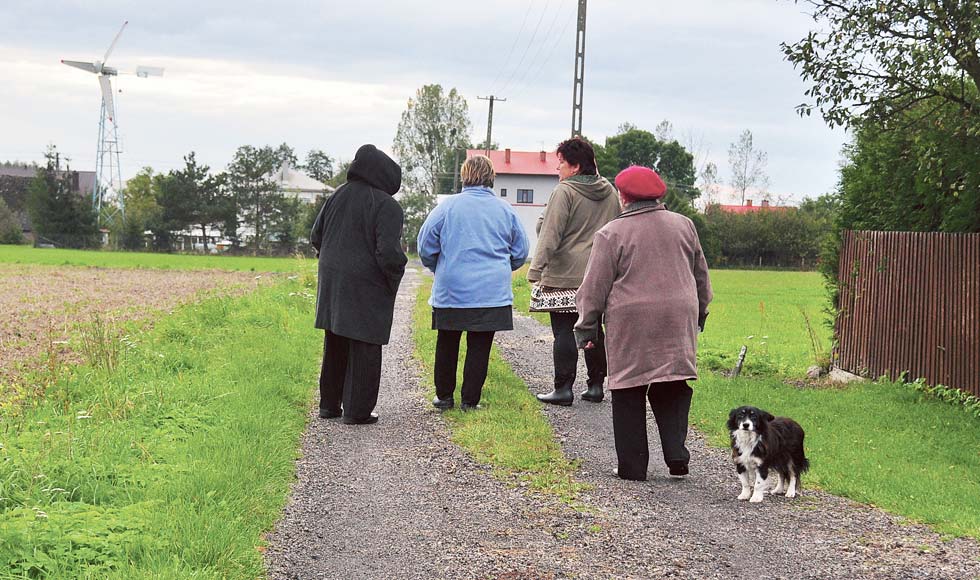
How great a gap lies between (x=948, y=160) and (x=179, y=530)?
820cm

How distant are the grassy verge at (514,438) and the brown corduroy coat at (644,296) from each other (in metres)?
0.73

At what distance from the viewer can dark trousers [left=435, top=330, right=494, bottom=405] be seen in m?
8.47

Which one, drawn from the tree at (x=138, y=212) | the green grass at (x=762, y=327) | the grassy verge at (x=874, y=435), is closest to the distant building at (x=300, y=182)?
the tree at (x=138, y=212)

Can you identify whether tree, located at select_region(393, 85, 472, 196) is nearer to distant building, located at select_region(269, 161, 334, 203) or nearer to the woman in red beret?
distant building, located at select_region(269, 161, 334, 203)

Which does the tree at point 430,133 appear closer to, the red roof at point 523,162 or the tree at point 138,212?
the red roof at point 523,162

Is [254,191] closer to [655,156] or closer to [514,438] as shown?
[655,156]

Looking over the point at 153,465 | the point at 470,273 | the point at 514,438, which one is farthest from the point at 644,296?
the point at 153,465

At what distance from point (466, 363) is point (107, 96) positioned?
263 ft

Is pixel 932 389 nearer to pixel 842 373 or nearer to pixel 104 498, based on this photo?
pixel 842 373

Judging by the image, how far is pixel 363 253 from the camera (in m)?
8.04

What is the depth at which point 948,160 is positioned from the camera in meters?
9.70

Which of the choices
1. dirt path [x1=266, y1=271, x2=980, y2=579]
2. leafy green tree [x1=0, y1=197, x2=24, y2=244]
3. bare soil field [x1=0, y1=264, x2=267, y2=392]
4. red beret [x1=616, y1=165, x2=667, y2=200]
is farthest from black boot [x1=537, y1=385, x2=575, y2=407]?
leafy green tree [x1=0, y1=197, x2=24, y2=244]

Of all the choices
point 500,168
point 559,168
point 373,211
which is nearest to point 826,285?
point 559,168

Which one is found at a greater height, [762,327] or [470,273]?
[470,273]
